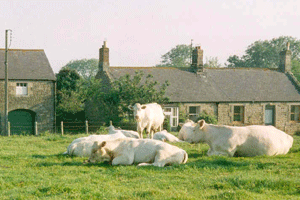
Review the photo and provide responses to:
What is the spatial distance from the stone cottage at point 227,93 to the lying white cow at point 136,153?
→ 21.8 meters

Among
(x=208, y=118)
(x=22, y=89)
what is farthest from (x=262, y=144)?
(x=22, y=89)

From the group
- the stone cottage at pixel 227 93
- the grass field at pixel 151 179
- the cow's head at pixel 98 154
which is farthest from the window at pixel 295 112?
the cow's head at pixel 98 154

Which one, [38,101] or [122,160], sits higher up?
[38,101]

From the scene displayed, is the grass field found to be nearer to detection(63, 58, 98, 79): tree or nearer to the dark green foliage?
the dark green foliage

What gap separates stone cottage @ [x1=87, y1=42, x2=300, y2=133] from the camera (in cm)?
3366

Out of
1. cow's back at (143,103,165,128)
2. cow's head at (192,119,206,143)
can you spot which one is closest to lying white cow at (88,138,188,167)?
cow's head at (192,119,206,143)

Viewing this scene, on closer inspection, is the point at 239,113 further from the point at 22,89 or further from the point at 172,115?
the point at 22,89


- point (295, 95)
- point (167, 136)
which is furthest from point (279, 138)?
point (295, 95)

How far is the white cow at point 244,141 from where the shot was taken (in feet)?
38.6

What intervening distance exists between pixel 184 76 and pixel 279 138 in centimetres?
2474

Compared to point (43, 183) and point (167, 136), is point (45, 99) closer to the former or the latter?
point (167, 136)

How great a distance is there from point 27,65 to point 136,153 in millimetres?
26395

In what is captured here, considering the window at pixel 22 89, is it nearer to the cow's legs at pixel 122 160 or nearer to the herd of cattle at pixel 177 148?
the herd of cattle at pixel 177 148

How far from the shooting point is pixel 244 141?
11820mm
